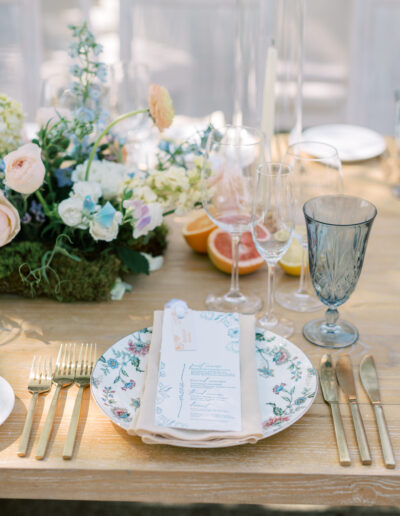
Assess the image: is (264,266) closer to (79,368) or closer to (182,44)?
(79,368)

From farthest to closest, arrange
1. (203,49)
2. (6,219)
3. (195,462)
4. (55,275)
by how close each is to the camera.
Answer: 1. (203,49)
2. (55,275)
3. (6,219)
4. (195,462)

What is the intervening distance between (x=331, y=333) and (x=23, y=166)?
58 centimetres

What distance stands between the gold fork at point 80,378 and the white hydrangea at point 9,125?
17.2 inches

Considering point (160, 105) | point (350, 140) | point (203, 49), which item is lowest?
point (350, 140)

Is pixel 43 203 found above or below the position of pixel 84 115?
below

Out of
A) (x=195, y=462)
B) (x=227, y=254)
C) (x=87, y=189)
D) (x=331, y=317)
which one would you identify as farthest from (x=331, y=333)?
(x=87, y=189)

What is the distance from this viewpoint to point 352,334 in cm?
110

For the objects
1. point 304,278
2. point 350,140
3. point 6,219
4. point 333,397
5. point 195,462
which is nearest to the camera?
point 195,462

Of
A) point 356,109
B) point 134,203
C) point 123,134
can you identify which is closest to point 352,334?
point 134,203

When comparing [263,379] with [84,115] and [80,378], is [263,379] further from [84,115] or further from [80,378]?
[84,115]

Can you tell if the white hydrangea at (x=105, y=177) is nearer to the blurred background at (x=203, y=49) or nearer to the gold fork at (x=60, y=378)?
the gold fork at (x=60, y=378)

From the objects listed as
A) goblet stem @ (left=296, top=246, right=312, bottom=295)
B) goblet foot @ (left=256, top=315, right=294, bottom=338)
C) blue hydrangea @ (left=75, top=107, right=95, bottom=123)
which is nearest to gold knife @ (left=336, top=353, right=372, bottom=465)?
goblet foot @ (left=256, top=315, right=294, bottom=338)

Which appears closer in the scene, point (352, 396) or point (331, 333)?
point (352, 396)

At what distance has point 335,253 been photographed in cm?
102
